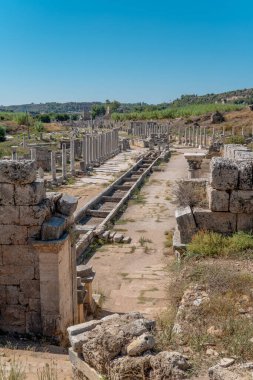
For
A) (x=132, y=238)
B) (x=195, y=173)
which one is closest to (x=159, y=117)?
(x=195, y=173)

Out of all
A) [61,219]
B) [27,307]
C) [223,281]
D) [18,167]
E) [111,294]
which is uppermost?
[18,167]

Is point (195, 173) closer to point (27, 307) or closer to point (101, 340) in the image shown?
point (27, 307)

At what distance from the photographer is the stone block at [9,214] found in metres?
7.16

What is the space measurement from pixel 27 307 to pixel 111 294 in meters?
2.57

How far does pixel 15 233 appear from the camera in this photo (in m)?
7.21

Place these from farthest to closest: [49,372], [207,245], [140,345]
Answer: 1. [207,245]
2. [49,372]
3. [140,345]

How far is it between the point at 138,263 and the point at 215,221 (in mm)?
2436

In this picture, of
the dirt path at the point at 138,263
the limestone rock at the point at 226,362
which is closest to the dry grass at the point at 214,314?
the limestone rock at the point at 226,362

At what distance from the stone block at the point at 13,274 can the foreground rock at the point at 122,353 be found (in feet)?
7.13

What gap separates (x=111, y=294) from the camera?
31.0 feet

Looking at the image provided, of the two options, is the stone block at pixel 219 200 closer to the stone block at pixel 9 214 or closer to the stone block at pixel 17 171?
the stone block at pixel 17 171

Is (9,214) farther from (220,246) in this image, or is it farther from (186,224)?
(220,246)

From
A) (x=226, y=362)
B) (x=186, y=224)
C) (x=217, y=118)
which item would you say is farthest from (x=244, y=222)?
(x=217, y=118)

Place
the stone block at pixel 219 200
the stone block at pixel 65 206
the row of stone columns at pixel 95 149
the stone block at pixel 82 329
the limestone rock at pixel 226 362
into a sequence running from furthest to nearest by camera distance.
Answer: the row of stone columns at pixel 95 149 < the stone block at pixel 219 200 < the stone block at pixel 65 206 < the stone block at pixel 82 329 < the limestone rock at pixel 226 362
